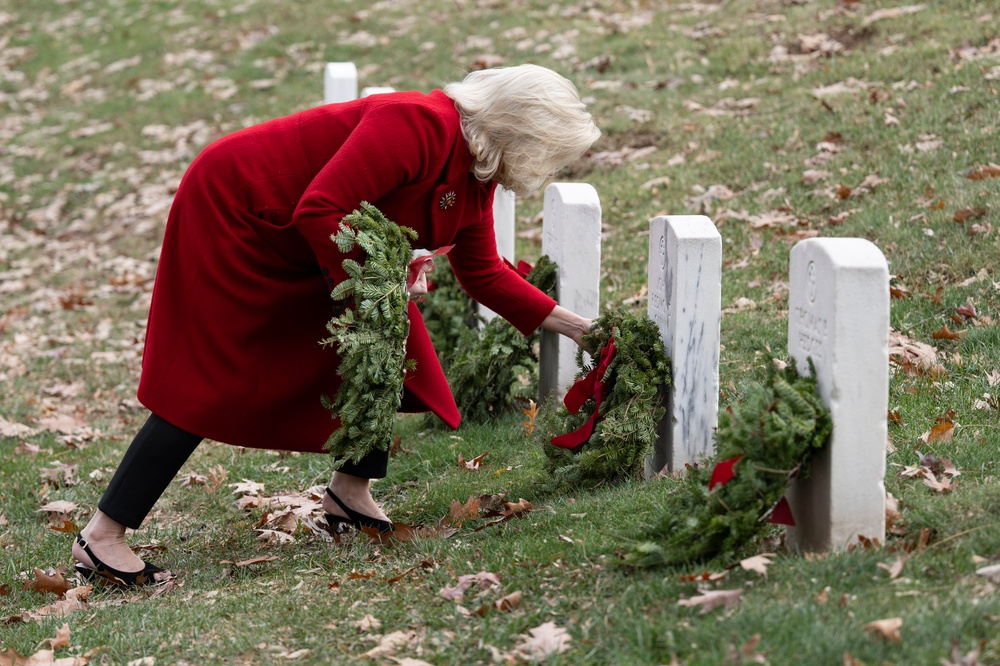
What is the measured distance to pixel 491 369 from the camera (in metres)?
5.06

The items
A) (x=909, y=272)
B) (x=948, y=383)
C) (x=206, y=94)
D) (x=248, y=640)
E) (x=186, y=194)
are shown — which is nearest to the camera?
(x=248, y=640)

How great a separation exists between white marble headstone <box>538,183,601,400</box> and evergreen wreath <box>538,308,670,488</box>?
63cm

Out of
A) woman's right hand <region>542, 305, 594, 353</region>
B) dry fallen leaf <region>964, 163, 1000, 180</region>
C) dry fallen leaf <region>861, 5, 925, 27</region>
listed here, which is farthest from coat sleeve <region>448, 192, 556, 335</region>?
dry fallen leaf <region>861, 5, 925, 27</region>

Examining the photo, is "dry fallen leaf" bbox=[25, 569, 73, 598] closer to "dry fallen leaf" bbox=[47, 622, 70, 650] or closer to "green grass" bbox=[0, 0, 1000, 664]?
"green grass" bbox=[0, 0, 1000, 664]

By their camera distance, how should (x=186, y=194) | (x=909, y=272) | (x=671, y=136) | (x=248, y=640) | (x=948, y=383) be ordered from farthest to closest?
(x=671, y=136), (x=909, y=272), (x=948, y=383), (x=186, y=194), (x=248, y=640)

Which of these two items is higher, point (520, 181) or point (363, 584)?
point (520, 181)

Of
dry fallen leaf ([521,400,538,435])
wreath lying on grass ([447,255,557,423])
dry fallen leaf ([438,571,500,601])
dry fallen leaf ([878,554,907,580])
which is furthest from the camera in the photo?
wreath lying on grass ([447,255,557,423])

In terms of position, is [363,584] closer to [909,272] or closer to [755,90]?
[909,272]

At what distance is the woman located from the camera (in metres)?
3.56

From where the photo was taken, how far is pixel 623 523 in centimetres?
341

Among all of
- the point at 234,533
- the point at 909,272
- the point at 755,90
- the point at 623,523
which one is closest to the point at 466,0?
the point at 755,90

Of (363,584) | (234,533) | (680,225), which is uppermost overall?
(680,225)

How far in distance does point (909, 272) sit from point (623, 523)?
283cm

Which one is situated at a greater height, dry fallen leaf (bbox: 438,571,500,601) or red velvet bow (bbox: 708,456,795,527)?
red velvet bow (bbox: 708,456,795,527)
